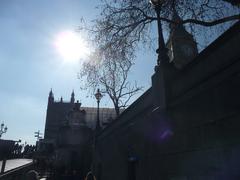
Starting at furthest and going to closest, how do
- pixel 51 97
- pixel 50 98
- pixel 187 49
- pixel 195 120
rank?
pixel 51 97 → pixel 50 98 → pixel 187 49 → pixel 195 120

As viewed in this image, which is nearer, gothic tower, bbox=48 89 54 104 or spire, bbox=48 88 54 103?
gothic tower, bbox=48 89 54 104

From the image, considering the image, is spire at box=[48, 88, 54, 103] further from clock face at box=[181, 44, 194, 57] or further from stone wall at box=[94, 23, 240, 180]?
stone wall at box=[94, 23, 240, 180]

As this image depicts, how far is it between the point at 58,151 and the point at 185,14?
29.2m

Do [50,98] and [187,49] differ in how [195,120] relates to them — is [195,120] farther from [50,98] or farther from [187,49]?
[50,98]

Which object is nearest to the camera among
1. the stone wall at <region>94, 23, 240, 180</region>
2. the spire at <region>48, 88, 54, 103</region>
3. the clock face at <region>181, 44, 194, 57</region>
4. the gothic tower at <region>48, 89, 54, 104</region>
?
the stone wall at <region>94, 23, 240, 180</region>

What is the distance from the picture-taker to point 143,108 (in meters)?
8.05

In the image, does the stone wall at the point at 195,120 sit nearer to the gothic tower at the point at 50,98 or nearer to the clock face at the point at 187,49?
the clock face at the point at 187,49

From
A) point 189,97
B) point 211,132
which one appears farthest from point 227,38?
point 211,132

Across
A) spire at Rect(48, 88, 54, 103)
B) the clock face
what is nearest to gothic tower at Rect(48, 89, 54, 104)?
spire at Rect(48, 88, 54, 103)

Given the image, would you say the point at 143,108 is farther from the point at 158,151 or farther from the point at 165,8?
the point at 165,8

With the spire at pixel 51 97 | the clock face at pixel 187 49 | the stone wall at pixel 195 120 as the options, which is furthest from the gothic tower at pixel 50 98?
the stone wall at pixel 195 120

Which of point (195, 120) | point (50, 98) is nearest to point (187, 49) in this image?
point (195, 120)

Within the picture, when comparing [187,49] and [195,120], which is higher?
[187,49]

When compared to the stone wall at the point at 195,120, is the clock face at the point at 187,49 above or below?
above
